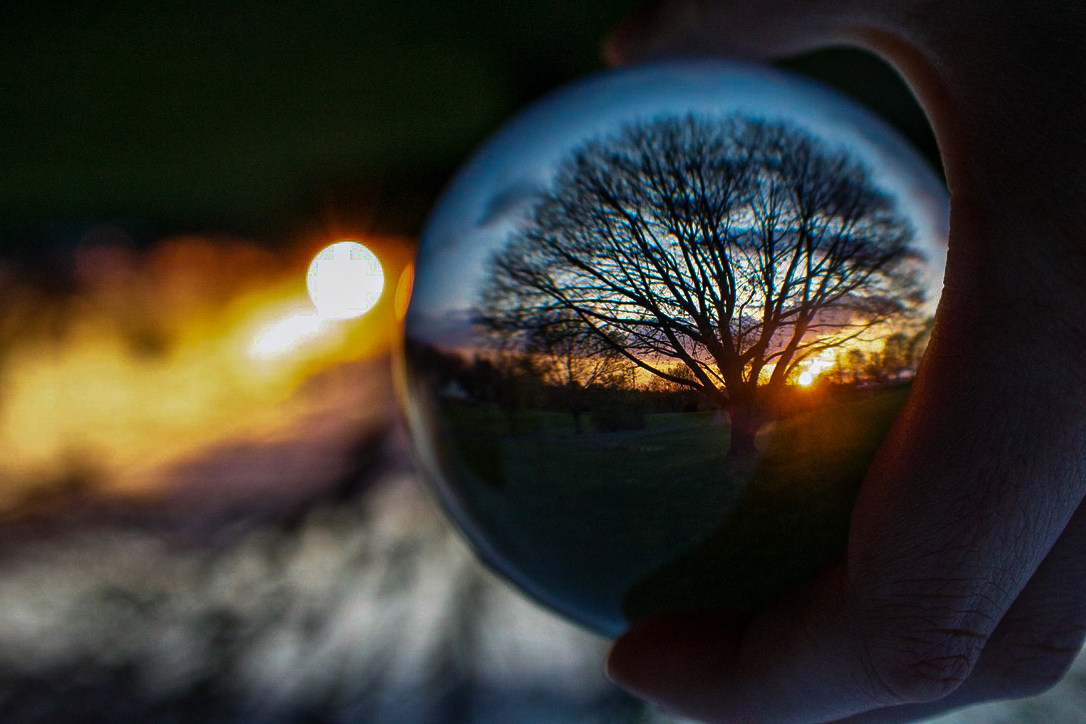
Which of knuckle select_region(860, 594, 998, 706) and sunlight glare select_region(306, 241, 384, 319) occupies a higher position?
sunlight glare select_region(306, 241, 384, 319)

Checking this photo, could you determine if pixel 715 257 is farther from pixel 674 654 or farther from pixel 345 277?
pixel 345 277


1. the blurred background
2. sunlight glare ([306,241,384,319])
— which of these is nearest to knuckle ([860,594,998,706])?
the blurred background

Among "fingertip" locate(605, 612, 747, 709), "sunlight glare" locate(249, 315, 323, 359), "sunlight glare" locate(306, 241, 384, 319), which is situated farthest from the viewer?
"sunlight glare" locate(249, 315, 323, 359)

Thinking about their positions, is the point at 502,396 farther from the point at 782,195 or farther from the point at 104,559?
the point at 104,559

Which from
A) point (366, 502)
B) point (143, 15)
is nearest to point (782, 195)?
point (366, 502)

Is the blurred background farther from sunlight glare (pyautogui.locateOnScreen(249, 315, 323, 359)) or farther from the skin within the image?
the skin
